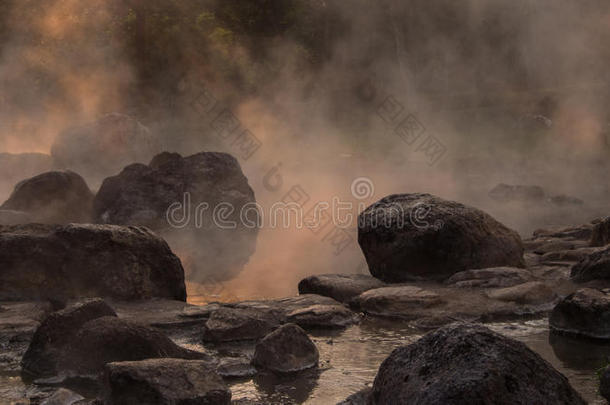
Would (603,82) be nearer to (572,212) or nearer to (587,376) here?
(572,212)

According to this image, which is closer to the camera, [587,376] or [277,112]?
[587,376]

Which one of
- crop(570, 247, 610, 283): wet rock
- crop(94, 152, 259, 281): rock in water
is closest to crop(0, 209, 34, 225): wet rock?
crop(94, 152, 259, 281): rock in water

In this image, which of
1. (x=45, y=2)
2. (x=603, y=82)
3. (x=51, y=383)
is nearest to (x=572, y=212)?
(x=51, y=383)

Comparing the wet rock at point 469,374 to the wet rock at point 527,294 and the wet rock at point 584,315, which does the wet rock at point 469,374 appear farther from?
the wet rock at point 527,294

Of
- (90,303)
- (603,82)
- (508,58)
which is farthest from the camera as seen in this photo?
(508,58)

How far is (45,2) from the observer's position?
30.6m

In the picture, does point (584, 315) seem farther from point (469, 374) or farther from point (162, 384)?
point (162, 384)

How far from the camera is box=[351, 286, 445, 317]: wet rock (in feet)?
23.1

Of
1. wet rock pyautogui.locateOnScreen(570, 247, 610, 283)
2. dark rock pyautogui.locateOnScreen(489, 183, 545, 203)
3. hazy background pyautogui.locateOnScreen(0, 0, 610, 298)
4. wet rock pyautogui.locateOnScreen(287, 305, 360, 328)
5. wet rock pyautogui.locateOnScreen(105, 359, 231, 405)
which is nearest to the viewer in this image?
wet rock pyautogui.locateOnScreen(105, 359, 231, 405)

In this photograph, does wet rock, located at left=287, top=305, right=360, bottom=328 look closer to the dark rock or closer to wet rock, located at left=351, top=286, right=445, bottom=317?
wet rock, located at left=351, top=286, right=445, bottom=317

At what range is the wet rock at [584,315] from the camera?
19.2 ft

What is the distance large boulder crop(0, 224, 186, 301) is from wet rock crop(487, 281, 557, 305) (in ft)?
11.0

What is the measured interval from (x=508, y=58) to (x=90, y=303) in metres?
33.1

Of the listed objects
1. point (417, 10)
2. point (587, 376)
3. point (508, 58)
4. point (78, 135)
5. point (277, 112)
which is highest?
point (417, 10)
